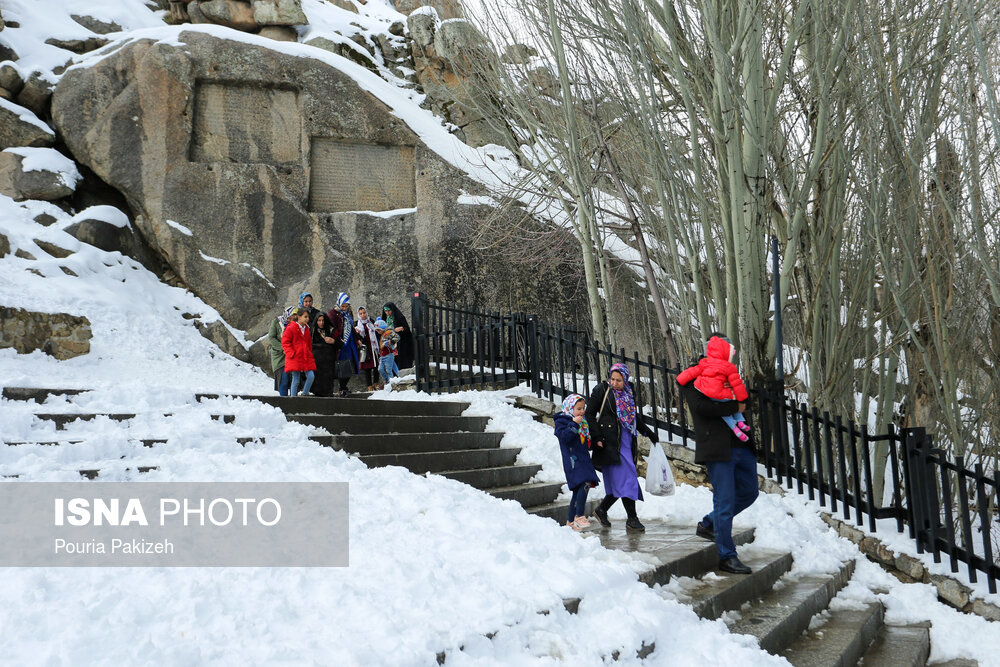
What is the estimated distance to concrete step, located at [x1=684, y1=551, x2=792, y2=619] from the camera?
4.68 m

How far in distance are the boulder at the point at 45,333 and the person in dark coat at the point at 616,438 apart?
1024 cm

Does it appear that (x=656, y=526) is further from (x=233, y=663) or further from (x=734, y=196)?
(x=233, y=663)

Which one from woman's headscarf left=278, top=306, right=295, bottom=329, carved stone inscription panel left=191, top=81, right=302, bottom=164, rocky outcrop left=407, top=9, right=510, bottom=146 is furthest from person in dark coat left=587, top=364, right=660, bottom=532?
rocky outcrop left=407, top=9, right=510, bottom=146

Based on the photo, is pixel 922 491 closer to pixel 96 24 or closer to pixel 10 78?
pixel 10 78

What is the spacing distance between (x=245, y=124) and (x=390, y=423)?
1225cm

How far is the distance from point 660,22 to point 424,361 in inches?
216

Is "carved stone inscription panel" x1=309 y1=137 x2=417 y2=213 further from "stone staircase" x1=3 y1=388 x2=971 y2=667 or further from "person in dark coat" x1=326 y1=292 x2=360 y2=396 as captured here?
"stone staircase" x1=3 y1=388 x2=971 y2=667

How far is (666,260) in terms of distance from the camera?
11680 millimetres

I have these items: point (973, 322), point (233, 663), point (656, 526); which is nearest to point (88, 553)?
point (233, 663)

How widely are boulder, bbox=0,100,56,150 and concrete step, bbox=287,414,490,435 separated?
13335mm

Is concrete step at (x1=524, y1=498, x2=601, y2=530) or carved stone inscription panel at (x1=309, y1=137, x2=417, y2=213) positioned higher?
carved stone inscription panel at (x1=309, y1=137, x2=417, y2=213)

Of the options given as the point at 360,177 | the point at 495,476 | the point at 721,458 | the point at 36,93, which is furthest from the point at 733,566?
the point at 36,93

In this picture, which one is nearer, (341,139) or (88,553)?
(88,553)

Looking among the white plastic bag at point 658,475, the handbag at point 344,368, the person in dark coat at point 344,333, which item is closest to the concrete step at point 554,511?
the white plastic bag at point 658,475
